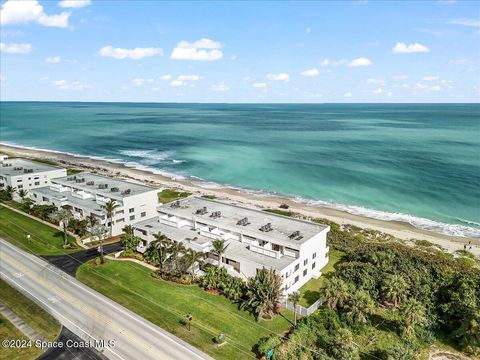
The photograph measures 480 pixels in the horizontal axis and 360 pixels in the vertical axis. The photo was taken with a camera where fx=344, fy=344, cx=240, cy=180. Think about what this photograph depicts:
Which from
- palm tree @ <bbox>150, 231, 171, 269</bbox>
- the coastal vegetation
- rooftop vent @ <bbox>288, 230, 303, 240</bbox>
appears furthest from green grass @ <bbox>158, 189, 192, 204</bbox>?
the coastal vegetation

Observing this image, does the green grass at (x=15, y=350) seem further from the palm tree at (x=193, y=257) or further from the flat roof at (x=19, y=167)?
the flat roof at (x=19, y=167)

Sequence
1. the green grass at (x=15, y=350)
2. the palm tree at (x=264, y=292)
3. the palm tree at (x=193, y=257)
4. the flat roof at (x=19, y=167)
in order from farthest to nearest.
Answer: the flat roof at (x=19, y=167)
the palm tree at (x=193, y=257)
the palm tree at (x=264, y=292)
the green grass at (x=15, y=350)

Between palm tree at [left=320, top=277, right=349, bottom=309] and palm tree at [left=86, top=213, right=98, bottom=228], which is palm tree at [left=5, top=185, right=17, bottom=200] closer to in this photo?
palm tree at [left=86, top=213, right=98, bottom=228]

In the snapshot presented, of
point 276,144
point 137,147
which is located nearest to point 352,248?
point 276,144

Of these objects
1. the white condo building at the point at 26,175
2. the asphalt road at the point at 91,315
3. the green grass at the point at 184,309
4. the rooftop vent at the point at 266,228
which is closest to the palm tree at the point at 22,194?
the white condo building at the point at 26,175

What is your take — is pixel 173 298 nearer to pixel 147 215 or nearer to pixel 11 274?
pixel 11 274
